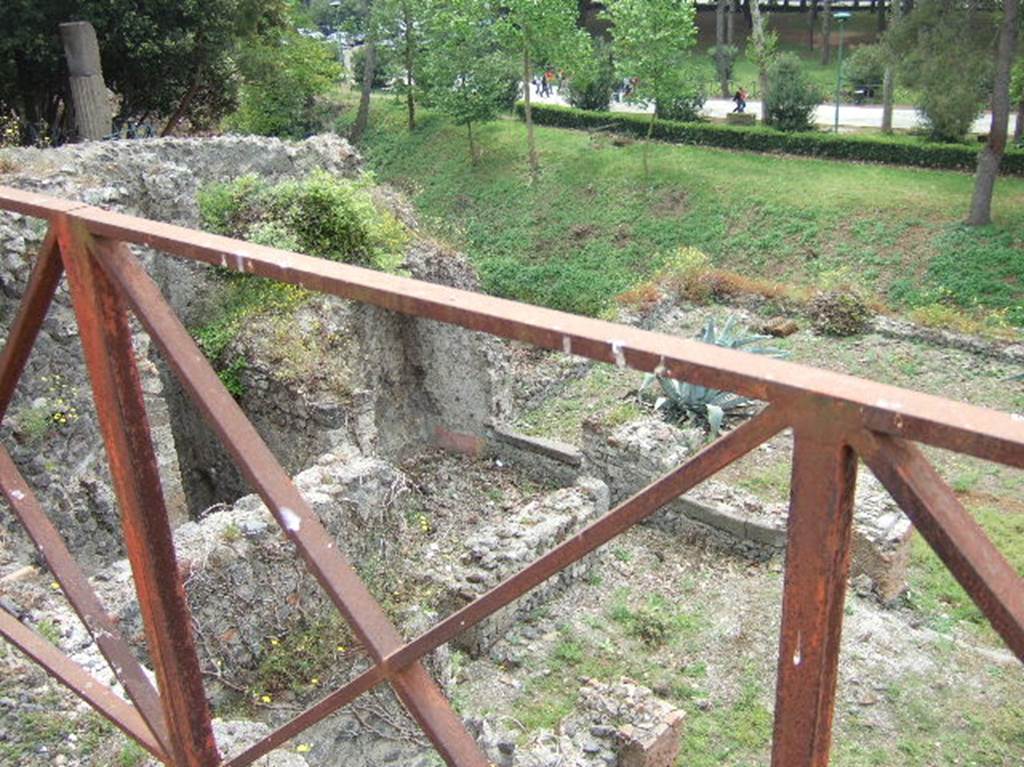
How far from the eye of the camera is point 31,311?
2.68 metres

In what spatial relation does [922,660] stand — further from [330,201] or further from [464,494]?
[330,201]

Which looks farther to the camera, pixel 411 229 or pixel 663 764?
pixel 411 229

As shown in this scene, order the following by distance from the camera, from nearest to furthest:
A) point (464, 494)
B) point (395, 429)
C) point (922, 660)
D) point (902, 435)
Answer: point (902, 435) → point (922, 660) → point (464, 494) → point (395, 429)

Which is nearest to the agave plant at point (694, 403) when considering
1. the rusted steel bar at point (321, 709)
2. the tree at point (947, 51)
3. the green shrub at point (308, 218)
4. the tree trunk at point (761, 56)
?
the green shrub at point (308, 218)

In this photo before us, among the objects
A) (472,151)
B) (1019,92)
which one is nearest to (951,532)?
(1019,92)

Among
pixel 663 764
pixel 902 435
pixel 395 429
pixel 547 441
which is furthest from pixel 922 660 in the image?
pixel 902 435

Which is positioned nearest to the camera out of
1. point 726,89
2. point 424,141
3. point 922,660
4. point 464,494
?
point 922,660

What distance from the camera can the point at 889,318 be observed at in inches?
643

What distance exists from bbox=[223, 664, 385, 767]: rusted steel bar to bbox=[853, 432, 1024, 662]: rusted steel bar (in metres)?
1.20

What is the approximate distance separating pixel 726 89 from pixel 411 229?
2342 cm

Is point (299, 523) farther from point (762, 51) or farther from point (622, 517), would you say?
point (762, 51)

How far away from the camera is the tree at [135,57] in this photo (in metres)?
16.5

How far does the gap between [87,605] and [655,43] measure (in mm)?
23575

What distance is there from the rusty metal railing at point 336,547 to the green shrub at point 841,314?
1440 centimetres
